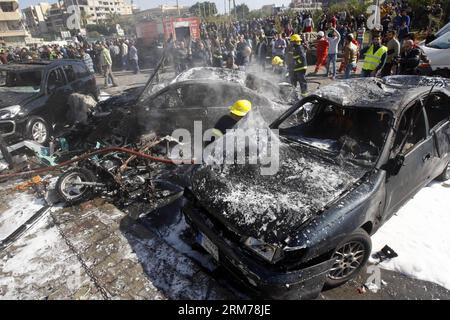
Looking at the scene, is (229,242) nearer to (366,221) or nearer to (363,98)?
(366,221)

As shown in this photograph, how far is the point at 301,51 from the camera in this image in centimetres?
857

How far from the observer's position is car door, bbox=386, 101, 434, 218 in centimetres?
318

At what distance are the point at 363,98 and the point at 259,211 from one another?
1991 millimetres


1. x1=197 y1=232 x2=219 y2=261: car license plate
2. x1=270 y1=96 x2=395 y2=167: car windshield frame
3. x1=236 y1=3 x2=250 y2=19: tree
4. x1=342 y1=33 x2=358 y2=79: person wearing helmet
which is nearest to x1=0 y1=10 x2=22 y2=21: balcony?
x1=236 y1=3 x2=250 y2=19: tree

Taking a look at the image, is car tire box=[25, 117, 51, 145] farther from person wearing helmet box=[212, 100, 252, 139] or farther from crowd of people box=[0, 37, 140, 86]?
crowd of people box=[0, 37, 140, 86]

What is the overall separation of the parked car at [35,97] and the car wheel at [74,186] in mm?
2860

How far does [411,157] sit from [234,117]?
2.23m

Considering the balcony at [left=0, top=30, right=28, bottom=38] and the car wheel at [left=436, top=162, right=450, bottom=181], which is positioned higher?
the balcony at [left=0, top=30, right=28, bottom=38]

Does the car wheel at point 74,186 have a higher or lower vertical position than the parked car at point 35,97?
lower

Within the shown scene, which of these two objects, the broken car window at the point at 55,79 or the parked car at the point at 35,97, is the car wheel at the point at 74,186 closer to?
the parked car at the point at 35,97

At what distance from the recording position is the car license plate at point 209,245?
2.85 meters

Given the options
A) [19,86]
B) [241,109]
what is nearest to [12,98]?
[19,86]

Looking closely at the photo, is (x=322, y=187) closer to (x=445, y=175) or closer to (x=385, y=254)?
(x=385, y=254)

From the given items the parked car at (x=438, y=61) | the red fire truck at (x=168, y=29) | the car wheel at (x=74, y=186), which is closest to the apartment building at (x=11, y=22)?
the red fire truck at (x=168, y=29)
